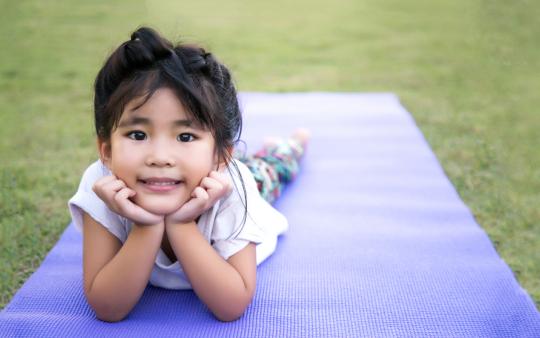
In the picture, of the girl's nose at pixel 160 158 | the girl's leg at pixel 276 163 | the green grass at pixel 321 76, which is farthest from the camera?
the green grass at pixel 321 76

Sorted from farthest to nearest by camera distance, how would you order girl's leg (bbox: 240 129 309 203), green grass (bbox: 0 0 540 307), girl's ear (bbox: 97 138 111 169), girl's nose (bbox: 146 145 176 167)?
green grass (bbox: 0 0 540 307) < girl's leg (bbox: 240 129 309 203) < girl's ear (bbox: 97 138 111 169) < girl's nose (bbox: 146 145 176 167)

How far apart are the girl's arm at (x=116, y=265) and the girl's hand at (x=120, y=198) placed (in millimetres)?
49

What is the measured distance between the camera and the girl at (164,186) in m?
1.57

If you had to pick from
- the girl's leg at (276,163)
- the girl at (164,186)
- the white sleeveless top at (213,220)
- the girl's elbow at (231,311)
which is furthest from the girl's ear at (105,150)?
the girl's leg at (276,163)

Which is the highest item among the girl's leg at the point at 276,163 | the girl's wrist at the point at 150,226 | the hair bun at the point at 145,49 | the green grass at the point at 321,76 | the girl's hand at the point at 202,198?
the hair bun at the point at 145,49

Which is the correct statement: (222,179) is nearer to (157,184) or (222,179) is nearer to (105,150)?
(157,184)

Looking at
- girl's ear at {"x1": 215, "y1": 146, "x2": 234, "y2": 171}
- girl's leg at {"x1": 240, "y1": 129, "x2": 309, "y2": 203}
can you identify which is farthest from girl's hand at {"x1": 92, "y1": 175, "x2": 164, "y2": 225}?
girl's leg at {"x1": 240, "y1": 129, "x2": 309, "y2": 203}

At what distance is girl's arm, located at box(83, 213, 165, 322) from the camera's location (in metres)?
1.61

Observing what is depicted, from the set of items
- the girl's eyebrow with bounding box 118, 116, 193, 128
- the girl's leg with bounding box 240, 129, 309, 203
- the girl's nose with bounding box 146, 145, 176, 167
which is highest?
the girl's eyebrow with bounding box 118, 116, 193, 128

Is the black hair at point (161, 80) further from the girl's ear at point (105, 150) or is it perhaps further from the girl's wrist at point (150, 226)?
the girl's wrist at point (150, 226)

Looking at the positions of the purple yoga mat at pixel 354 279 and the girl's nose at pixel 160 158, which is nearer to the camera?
the girl's nose at pixel 160 158

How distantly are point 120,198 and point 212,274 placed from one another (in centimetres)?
34

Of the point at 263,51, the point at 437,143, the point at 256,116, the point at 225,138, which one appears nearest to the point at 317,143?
the point at 256,116

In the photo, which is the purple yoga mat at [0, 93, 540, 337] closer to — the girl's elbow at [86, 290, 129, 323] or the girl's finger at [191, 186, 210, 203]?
the girl's elbow at [86, 290, 129, 323]
